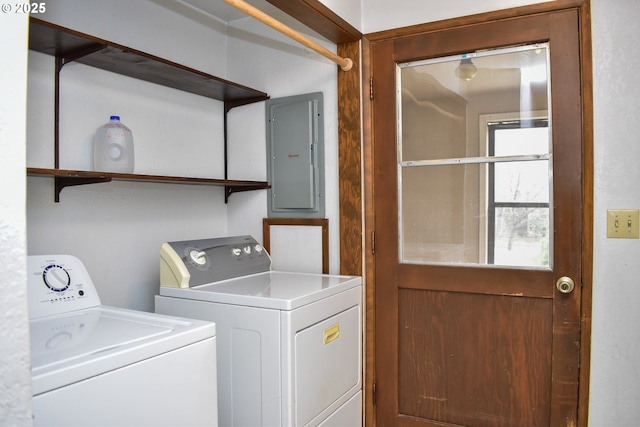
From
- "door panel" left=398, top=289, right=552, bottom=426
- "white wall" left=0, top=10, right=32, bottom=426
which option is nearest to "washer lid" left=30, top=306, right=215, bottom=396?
"white wall" left=0, top=10, right=32, bottom=426

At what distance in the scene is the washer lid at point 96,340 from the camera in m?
1.08

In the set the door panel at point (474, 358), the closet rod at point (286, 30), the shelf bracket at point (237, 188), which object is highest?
the closet rod at point (286, 30)

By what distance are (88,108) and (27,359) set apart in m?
1.68

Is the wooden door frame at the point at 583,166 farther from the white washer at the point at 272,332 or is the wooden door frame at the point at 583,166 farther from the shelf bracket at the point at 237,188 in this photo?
the shelf bracket at the point at 237,188

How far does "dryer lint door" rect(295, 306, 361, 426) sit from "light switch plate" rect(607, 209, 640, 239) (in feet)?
3.75

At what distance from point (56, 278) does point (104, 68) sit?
97 cm

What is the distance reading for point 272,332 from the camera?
1736 millimetres

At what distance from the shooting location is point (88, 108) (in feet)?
6.69

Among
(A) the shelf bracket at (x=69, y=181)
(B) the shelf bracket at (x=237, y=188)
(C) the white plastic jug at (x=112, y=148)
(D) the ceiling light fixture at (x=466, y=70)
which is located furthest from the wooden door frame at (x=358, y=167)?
(A) the shelf bracket at (x=69, y=181)

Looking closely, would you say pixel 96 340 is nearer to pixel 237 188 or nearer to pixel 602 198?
pixel 237 188

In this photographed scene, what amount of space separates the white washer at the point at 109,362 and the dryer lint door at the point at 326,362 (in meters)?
0.42

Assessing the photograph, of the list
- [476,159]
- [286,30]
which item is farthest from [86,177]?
[476,159]

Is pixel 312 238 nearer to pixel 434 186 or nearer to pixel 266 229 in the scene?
pixel 266 229

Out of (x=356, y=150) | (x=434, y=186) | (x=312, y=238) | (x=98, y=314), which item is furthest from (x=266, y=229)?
(x=98, y=314)
